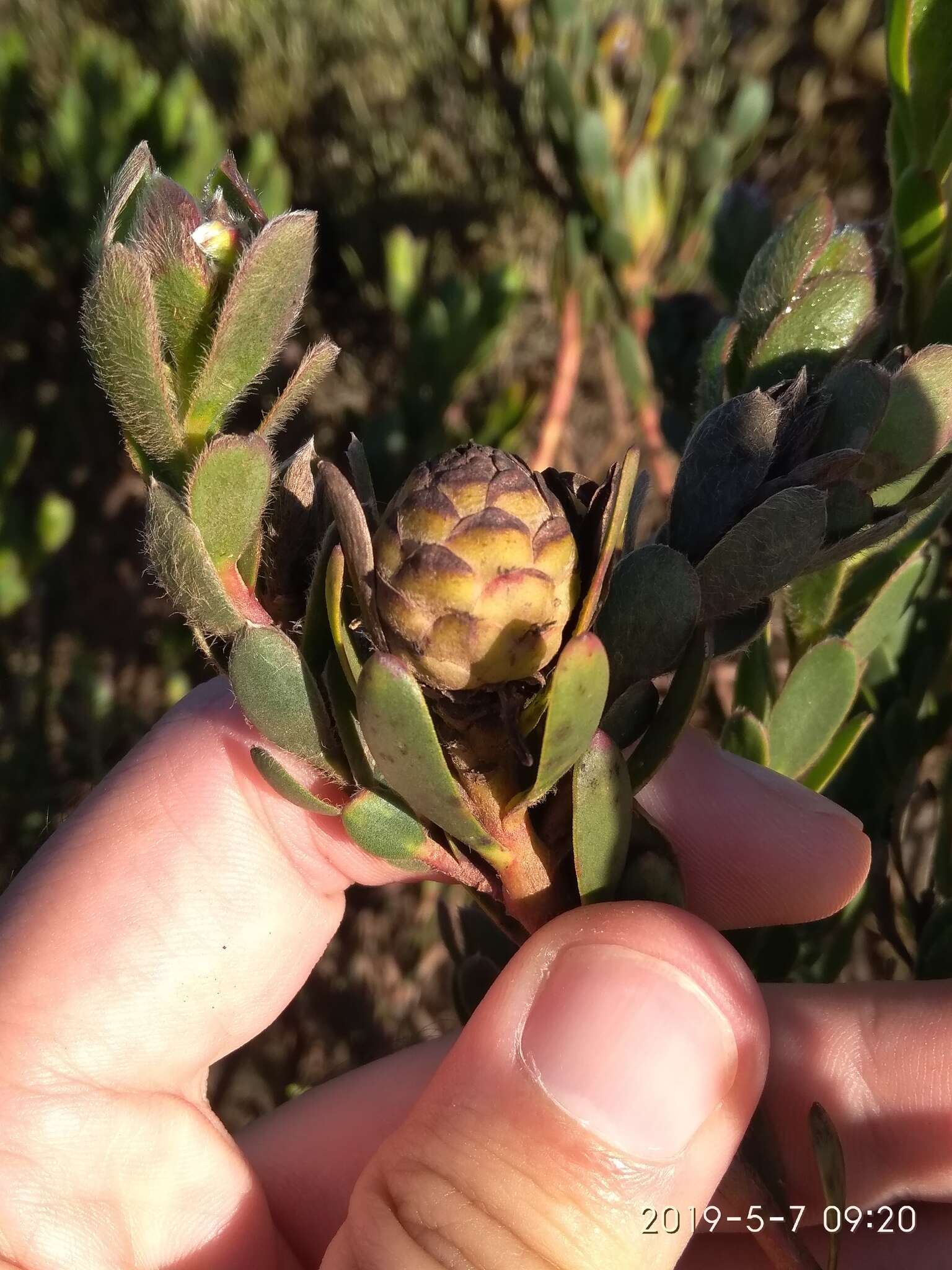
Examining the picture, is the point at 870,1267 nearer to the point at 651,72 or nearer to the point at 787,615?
the point at 787,615

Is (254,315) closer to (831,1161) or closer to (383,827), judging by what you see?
(383,827)

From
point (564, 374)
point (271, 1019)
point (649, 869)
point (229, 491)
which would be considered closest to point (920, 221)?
point (649, 869)

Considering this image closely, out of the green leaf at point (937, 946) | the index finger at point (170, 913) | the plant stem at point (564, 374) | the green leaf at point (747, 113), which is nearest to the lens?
the index finger at point (170, 913)

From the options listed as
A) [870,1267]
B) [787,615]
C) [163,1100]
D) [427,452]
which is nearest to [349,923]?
[427,452]

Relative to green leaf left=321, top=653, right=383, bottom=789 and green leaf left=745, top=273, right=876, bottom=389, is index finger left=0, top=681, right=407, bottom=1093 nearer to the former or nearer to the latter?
green leaf left=321, top=653, right=383, bottom=789

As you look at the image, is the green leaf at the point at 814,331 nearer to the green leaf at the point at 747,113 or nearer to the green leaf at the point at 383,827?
the green leaf at the point at 383,827

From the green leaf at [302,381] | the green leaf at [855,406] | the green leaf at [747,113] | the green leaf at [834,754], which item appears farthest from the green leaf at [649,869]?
the green leaf at [747,113]

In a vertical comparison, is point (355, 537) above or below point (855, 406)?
above
